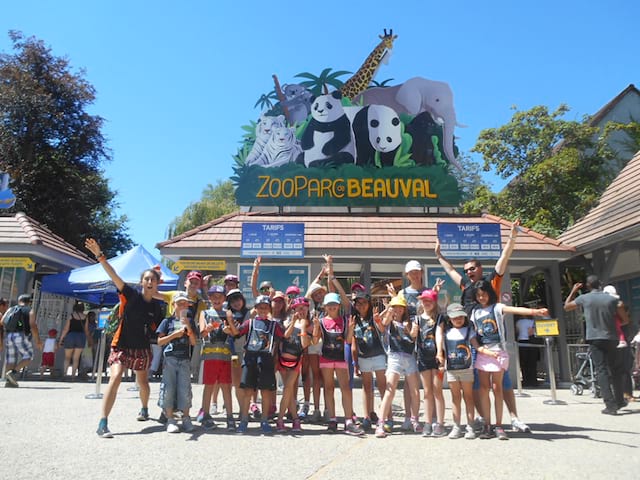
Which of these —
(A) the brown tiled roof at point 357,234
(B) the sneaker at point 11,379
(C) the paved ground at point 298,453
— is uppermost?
(A) the brown tiled roof at point 357,234

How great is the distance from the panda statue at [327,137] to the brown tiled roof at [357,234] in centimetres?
510

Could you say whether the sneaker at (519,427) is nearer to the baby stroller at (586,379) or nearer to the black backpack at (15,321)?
the baby stroller at (586,379)

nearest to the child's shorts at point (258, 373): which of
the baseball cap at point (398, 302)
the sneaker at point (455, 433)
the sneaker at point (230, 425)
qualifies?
the sneaker at point (230, 425)

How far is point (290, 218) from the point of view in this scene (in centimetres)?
1402

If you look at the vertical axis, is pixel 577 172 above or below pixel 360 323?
above

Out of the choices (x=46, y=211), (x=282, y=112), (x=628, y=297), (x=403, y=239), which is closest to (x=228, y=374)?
(x=403, y=239)

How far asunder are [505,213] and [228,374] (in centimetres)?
1745

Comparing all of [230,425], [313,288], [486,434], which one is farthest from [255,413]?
[486,434]

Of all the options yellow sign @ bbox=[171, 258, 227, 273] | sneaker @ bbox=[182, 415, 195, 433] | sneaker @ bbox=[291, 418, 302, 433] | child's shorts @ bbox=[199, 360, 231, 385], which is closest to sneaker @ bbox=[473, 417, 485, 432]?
sneaker @ bbox=[291, 418, 302, 433]

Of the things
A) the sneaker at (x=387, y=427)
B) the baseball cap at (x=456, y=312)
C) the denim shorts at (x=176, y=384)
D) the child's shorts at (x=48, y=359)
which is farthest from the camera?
the child's shorts at (x=48, y=359)

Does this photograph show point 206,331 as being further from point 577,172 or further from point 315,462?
point 577,172

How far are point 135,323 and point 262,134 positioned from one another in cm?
1534

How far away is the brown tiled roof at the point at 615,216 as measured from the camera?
416 inches

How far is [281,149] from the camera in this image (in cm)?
1970
